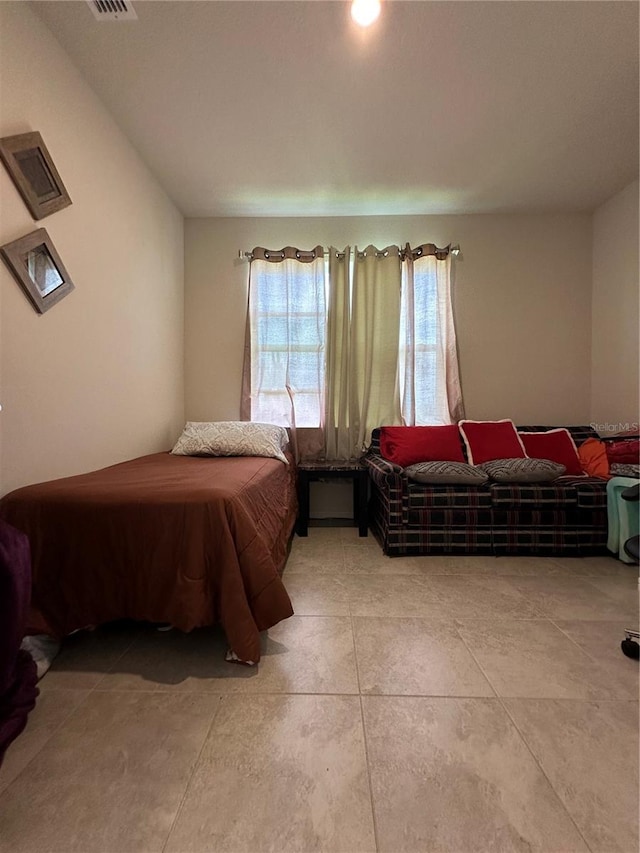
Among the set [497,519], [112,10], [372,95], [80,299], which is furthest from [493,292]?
[80,299]

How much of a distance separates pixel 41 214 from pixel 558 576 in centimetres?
329

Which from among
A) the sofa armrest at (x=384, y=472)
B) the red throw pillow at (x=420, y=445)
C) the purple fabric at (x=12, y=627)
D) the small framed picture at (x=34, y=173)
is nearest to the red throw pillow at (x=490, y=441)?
the red throw pillow at (x=420, y=445)

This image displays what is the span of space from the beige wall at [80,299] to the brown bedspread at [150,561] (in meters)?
0.39

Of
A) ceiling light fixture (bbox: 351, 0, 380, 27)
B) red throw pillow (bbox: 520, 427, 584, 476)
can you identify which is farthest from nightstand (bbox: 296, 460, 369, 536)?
ceiling light fixture (bbox: 351, 0, 380, 27)

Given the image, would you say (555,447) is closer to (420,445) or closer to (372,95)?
(420,445)

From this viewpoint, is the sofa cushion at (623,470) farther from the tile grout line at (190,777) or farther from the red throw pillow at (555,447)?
the tile grout line at (190,777)

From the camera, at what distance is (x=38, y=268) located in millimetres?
1576

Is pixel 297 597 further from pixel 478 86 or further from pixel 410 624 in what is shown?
pixel 478 86

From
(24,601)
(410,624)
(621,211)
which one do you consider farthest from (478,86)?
(24,601)

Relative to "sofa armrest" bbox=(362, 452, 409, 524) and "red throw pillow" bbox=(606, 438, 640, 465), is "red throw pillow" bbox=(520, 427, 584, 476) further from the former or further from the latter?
"sofa armrest" bbox=(362, 452, 409, 524)

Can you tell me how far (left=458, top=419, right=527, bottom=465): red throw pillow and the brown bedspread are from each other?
6.83ft

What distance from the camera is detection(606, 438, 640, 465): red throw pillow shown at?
246cm

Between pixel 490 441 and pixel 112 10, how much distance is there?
328 centimetres

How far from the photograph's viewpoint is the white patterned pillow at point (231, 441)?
2459mm
